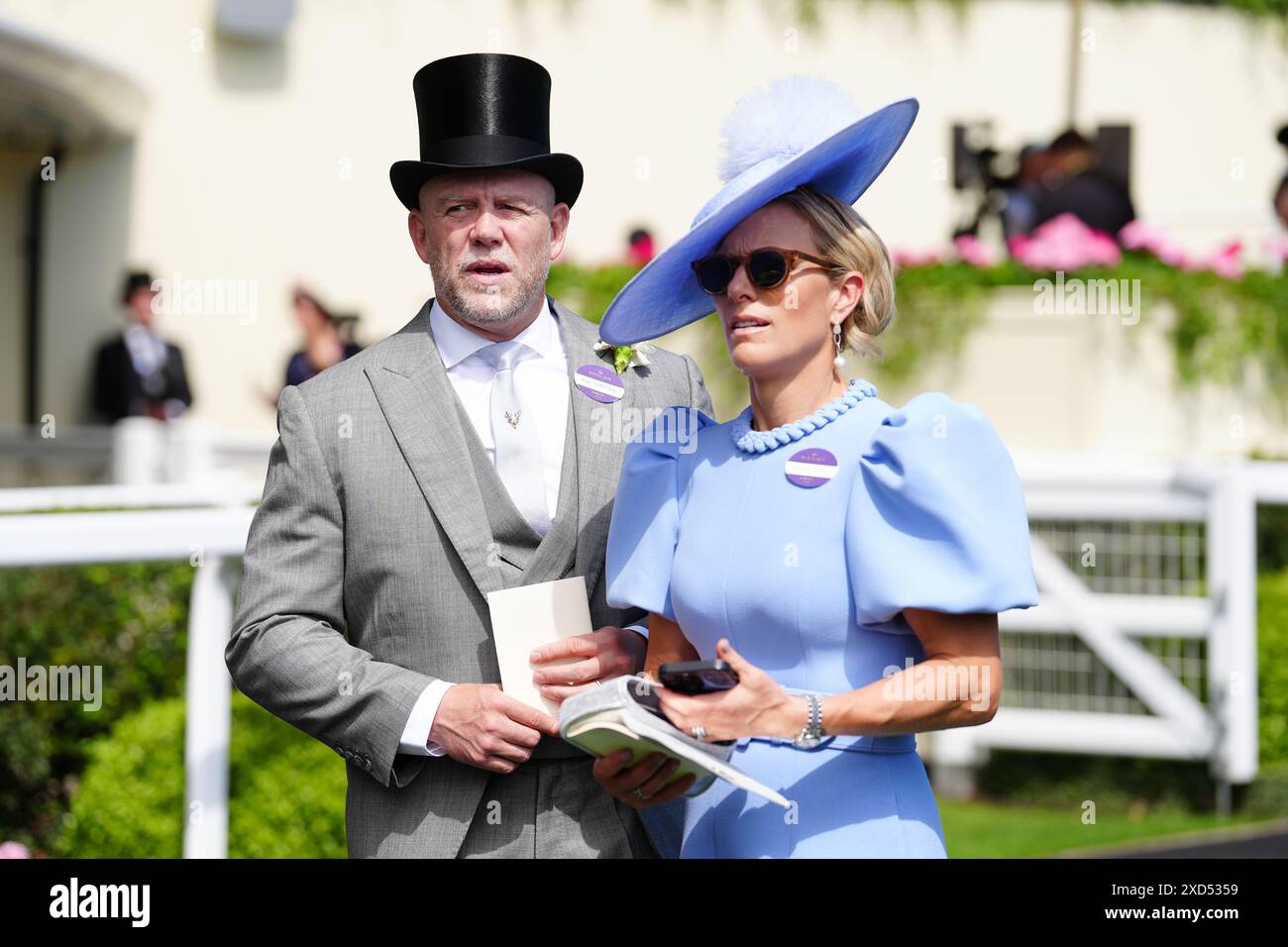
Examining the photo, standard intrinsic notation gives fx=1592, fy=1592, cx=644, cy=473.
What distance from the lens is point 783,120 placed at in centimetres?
252

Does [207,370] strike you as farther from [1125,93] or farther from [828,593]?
[828,593]

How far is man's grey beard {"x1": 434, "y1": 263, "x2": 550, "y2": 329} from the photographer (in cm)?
282

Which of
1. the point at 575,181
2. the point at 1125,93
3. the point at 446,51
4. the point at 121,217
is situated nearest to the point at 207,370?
the point at 121,217

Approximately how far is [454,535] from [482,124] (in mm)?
740

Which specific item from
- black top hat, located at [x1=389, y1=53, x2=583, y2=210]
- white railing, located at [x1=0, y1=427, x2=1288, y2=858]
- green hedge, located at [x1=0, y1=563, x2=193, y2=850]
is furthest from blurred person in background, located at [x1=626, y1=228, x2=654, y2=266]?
black top hat, located at [x1=389, y1=53, x2=583, y2=210]

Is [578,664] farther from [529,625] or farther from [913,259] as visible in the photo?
[913,259]

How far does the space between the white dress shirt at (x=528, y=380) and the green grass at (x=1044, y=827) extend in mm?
3637

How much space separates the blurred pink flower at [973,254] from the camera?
9328mm

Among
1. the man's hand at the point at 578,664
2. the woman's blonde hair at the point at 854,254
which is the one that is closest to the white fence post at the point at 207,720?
the man's hand at the point at 578,664

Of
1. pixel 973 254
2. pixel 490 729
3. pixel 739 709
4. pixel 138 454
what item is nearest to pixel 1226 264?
pixel 973 254

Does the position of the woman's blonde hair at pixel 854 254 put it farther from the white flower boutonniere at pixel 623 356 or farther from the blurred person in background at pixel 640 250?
the blurred person in background at pixel 640 250

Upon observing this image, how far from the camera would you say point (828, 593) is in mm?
2396
